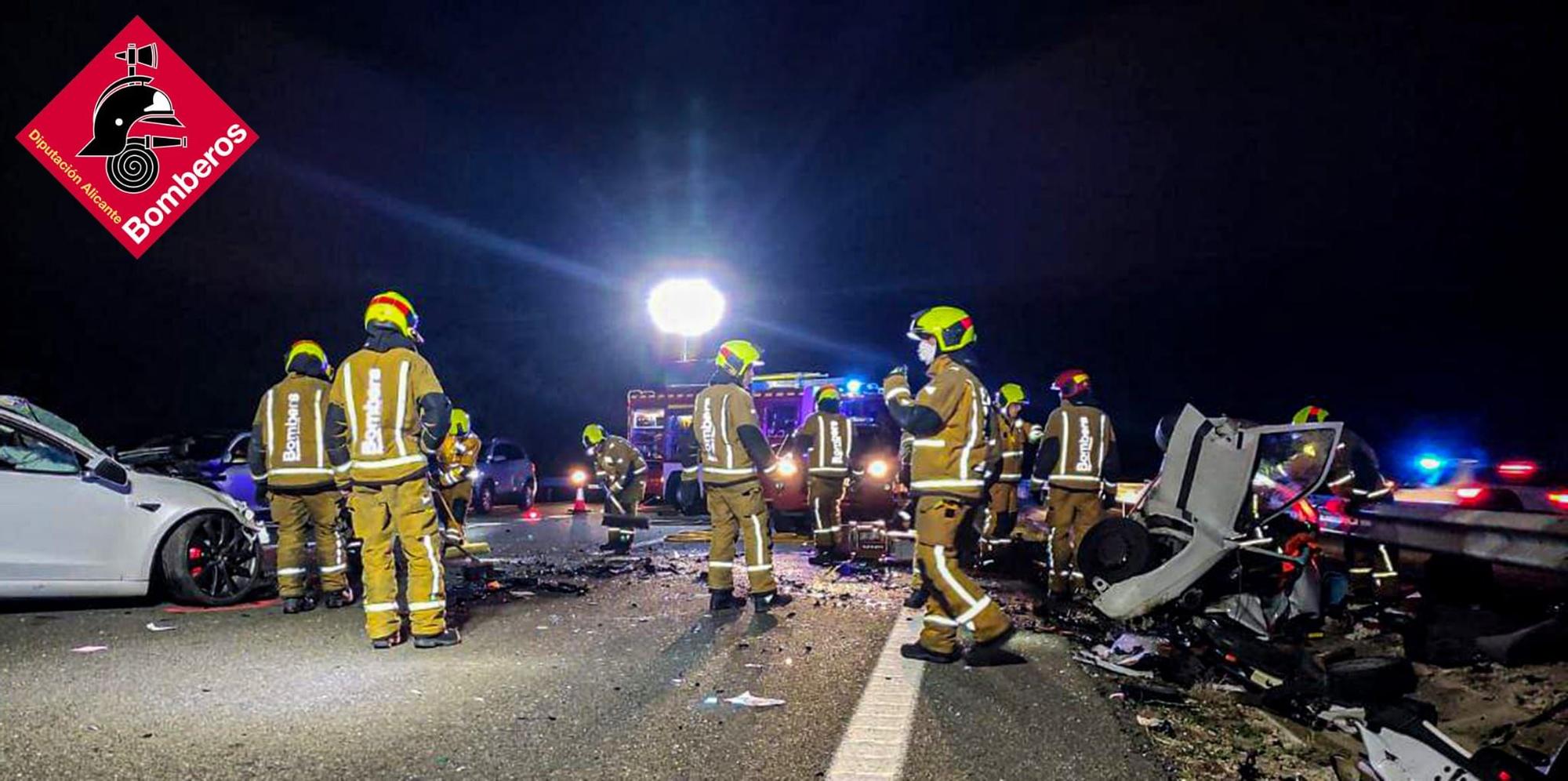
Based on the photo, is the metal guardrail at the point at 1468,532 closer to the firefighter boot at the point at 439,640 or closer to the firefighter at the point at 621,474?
the firefighter boot at the point at 439,640

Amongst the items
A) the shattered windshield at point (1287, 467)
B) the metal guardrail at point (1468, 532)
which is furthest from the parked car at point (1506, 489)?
the shattered windshield at point (1287, 467)

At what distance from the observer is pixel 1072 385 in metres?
7.97

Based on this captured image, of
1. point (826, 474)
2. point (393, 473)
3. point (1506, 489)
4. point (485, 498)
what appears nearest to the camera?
point (393, 473)

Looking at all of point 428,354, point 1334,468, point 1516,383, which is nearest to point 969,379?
point 1334,468

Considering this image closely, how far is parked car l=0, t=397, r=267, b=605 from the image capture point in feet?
19.4

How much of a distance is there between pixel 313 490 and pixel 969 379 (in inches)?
193

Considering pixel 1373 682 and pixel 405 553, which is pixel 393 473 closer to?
pixel 405 553

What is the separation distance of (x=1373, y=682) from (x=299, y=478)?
666 cm

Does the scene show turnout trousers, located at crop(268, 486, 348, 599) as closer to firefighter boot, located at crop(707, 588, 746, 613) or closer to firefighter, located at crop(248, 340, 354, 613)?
firefighter, located at crop(248, 340, 354, 613)

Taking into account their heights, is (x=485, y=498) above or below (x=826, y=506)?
below

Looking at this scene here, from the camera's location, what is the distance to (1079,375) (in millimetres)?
8039

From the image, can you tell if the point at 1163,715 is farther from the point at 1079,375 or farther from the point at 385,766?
the point at 1079,375

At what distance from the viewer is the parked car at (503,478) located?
17.7 m

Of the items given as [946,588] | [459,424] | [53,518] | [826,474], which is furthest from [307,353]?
[826,474]
